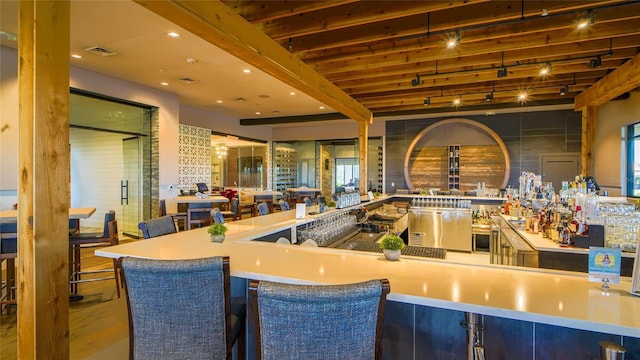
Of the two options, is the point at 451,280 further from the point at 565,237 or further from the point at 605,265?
the point at 565,237

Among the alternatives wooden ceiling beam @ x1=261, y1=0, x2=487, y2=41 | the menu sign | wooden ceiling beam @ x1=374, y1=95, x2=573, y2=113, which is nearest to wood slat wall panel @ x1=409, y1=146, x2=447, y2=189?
wooden ceiling beam @ x1=374, y1=95, x2=573, y2=113

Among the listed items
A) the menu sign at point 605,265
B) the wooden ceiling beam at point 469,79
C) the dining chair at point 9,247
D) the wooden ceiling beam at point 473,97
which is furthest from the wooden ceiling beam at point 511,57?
the dining chair at point 9,247

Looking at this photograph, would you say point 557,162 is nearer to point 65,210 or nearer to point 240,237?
point 240,237

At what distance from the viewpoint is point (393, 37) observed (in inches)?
157

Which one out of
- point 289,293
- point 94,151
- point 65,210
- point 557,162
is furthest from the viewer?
point 557,162

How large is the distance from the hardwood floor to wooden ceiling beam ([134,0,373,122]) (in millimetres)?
2443

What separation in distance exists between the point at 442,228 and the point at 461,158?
4045 mm

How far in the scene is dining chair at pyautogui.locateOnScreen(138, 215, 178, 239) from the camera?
271 cm

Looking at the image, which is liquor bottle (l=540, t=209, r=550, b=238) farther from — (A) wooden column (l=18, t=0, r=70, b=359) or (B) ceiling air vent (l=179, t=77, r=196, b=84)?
(B) ceiling air vent (l=179, t=77, r=196, b=84)

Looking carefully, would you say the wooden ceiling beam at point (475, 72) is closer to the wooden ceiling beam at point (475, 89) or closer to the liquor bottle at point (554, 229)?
the wooden ceiling beam at point (475, 89)

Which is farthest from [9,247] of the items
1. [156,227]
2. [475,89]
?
[475,89]

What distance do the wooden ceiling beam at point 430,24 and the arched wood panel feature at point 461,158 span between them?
239 inches

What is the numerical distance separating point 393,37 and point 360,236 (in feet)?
8.04

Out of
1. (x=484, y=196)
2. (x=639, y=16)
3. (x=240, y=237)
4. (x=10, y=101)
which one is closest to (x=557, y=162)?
(x=484, y=196)
